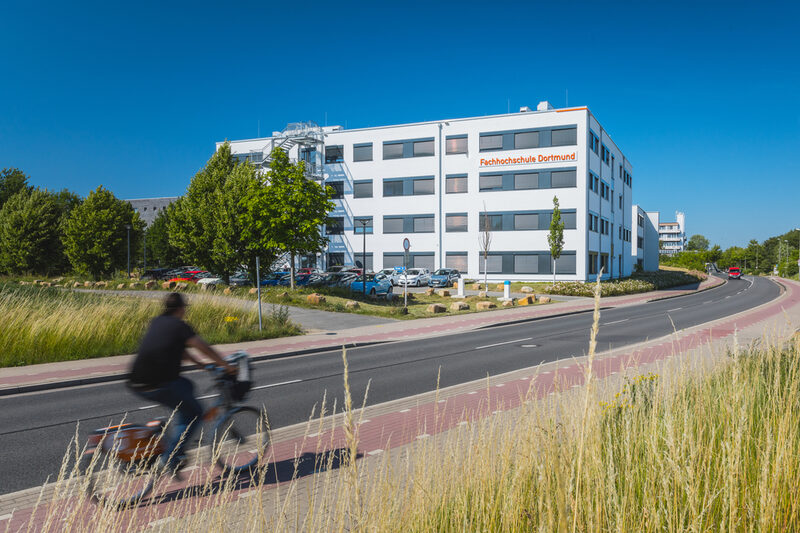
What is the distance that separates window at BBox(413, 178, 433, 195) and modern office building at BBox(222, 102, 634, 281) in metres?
0.12

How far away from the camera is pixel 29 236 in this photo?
44469mm

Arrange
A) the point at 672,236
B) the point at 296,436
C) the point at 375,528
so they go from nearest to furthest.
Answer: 1. the point at 375,528
2. the point at 296,436
3. the point at 672,236

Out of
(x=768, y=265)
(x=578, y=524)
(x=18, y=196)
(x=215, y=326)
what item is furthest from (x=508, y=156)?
(x=768, y=265)

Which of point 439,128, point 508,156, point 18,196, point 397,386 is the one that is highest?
point 439,128

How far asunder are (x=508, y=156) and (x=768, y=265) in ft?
339

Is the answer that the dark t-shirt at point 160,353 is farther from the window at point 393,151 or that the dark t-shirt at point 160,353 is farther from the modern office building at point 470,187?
the window at point 393,151

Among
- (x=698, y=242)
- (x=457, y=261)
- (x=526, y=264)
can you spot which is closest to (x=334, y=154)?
(x=457, y=261)

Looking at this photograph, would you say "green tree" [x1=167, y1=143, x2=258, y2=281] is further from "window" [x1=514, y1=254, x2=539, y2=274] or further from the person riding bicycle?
the person riding bicycle

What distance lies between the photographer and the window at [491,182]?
5219 cm

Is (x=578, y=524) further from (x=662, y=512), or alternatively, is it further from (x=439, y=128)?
(x=439, y=128)

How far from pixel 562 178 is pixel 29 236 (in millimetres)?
47005

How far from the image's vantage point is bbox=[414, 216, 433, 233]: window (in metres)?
54.7

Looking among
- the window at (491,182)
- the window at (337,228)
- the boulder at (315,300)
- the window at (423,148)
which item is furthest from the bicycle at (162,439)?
the window at (337,228)

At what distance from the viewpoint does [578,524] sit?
227 cm
